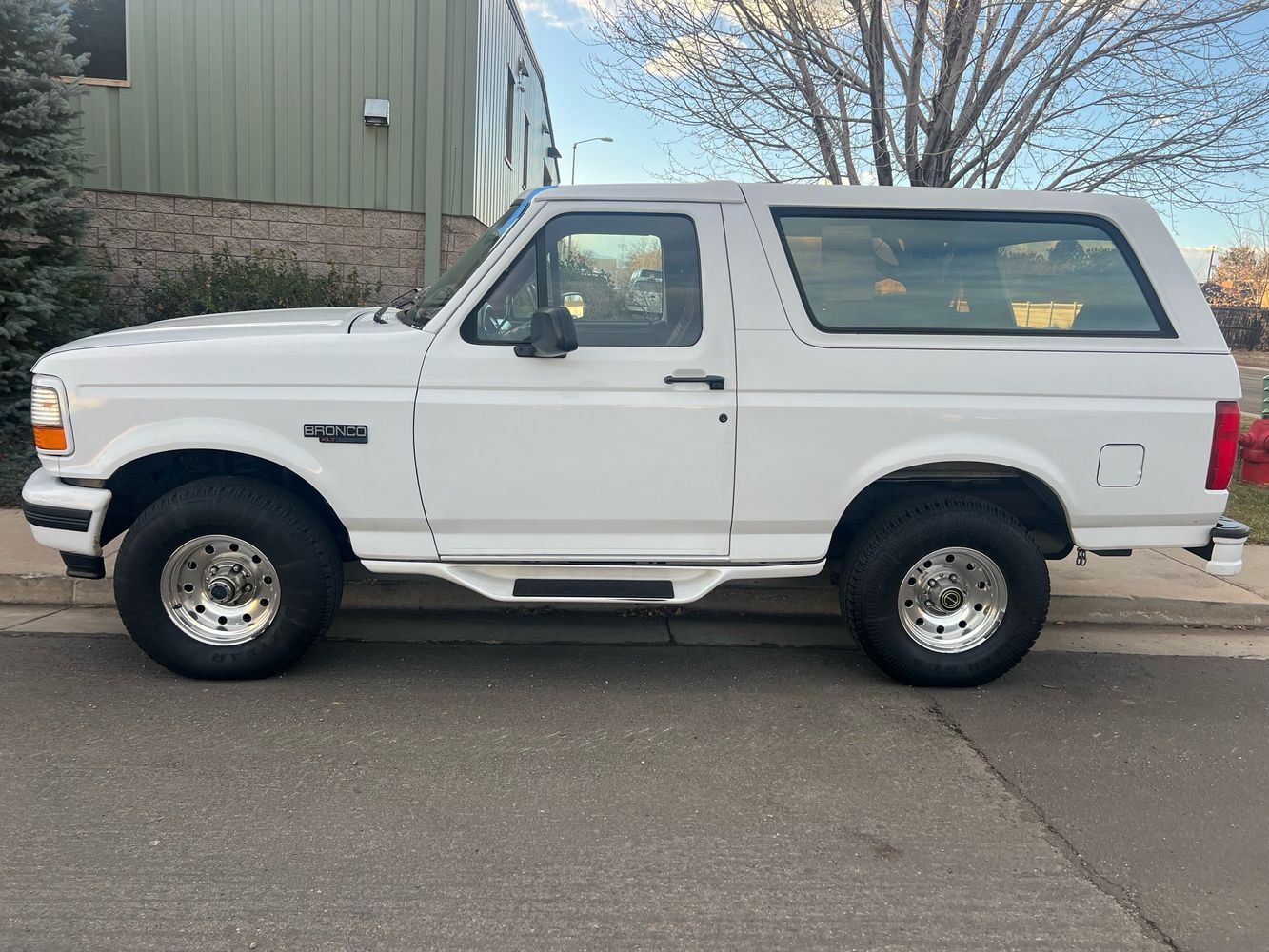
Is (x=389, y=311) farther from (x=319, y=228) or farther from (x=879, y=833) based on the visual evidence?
(x=319, y=228)

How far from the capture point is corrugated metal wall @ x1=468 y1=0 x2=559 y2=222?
1102cm

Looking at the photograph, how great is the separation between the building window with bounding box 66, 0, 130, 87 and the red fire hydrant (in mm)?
11860

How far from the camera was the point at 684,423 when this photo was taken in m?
4.07

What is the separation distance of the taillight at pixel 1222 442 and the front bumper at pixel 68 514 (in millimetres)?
4927

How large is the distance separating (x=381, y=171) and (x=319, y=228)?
0.94m

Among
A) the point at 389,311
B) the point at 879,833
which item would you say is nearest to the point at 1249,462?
the point at 879,833

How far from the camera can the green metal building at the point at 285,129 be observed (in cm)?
984

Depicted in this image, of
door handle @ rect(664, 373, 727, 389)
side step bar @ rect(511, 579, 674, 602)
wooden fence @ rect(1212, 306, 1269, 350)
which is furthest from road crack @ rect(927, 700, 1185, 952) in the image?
wooden fence @ rect(1212, 306, 1269, 350)

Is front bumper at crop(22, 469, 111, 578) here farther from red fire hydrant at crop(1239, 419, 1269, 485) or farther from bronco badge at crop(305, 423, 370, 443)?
red fire hydrant at crop(1239, 419, 1269, 485)

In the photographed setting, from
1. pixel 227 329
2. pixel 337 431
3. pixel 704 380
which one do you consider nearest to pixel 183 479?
pixel 227 329

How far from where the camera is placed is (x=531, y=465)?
4.07 m

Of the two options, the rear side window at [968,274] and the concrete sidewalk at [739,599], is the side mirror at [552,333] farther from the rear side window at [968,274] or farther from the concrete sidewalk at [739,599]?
the concrete sidewalk at [739,599]

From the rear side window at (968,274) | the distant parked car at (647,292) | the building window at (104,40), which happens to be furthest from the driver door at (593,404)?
the building window at (104,40)

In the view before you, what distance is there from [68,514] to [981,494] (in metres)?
4.21
